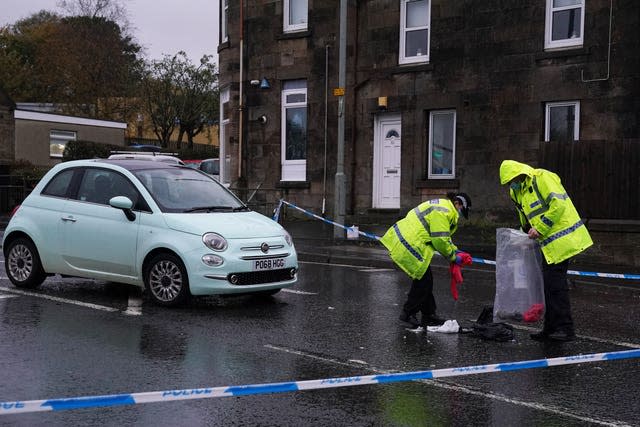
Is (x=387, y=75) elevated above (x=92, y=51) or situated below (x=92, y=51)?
below

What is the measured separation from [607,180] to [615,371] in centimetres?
829

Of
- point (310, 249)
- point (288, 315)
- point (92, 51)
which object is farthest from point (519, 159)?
point (92, 51)

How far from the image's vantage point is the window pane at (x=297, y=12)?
20875 mm

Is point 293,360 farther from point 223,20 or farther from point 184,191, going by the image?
point 223,20

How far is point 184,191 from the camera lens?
905cm

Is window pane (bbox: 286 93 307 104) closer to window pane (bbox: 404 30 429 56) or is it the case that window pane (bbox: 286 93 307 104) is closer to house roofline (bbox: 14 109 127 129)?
window pane (bbox: 404 30 429 56)

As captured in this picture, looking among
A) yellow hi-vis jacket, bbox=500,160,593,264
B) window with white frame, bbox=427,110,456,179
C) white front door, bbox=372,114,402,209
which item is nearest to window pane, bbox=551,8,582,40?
window with white frame, bbox=427,110,456,179

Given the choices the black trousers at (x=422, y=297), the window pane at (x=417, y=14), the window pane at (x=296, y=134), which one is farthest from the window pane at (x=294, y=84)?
the black trousers at (x=422, y=297)

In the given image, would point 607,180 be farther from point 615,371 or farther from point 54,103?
point 54,103

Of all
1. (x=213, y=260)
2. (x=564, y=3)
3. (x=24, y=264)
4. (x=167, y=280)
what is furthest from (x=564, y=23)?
(x=24, y=264)

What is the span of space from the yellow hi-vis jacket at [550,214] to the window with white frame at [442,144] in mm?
11289

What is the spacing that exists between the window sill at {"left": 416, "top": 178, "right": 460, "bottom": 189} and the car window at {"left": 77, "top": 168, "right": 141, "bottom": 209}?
34.7ft

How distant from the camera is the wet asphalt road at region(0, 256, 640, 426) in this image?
4.78 m

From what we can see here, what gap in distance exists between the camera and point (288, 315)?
8133 mm
